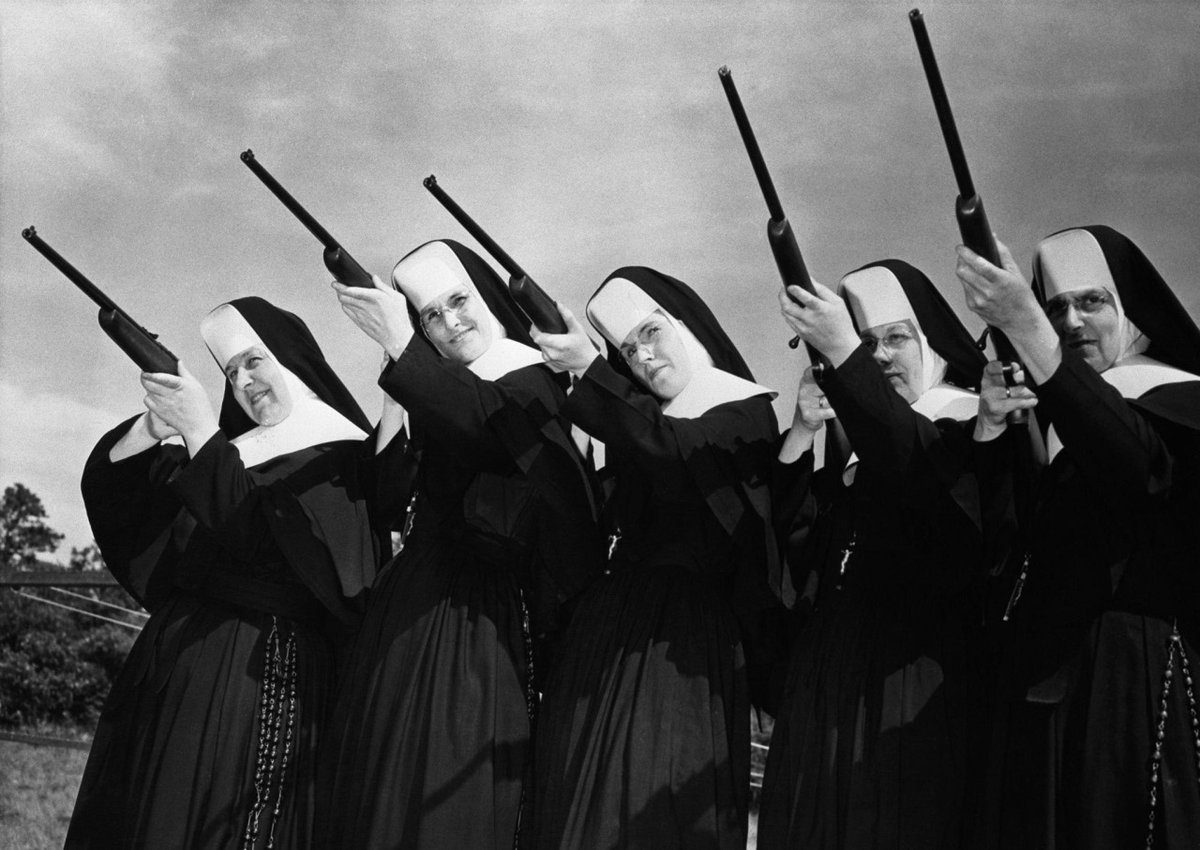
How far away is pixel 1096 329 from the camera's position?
4.14 metres

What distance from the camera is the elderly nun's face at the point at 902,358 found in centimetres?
466

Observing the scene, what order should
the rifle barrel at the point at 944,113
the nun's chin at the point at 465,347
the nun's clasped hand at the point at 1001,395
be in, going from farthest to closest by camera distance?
the nun's chin at the point at 465,347, the nun's clasped hand at the point at 1001,395, the rifle barrel at the point at 944,113

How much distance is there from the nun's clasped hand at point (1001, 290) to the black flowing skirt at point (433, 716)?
2058 millimetres

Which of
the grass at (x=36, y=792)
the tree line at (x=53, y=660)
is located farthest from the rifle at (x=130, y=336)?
the tree line at (x=53, y=660)

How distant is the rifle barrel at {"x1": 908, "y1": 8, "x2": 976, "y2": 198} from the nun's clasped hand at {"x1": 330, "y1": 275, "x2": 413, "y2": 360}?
195 centimetres

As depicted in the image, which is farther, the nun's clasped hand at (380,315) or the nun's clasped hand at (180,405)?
the nun's clasped hand at (180,405)

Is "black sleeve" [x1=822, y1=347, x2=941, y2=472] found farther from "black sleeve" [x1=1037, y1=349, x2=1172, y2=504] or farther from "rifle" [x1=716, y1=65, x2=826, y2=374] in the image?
"black sleeve" [x1=1037, y1=349, x2=1172, y2=504]

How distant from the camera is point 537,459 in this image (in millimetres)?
4797

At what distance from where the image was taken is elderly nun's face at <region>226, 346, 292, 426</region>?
18.7ft

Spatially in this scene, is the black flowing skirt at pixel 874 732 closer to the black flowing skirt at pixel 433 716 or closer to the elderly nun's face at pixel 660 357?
the black flowing skirt at pixel 433 716

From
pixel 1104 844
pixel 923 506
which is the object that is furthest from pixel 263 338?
pixel 1104 844

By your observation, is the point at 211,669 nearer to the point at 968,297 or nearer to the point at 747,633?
the point at 747,633

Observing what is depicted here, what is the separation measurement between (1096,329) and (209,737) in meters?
3.33

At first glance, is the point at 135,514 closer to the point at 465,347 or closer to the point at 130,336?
the point at 130,336
